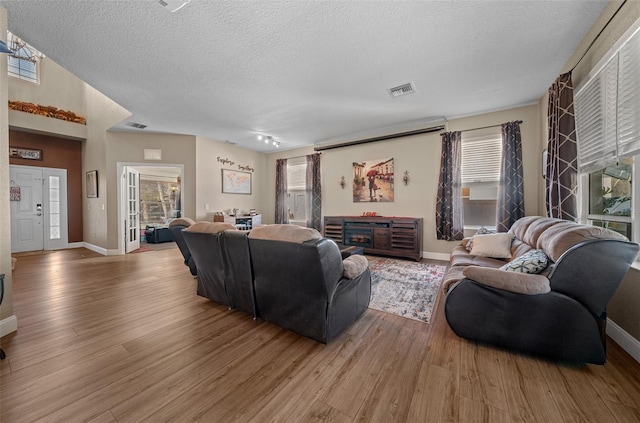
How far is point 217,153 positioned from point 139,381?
18.2ft

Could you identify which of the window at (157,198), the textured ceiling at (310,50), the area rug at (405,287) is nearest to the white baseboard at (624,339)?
the area rug at (405,287)

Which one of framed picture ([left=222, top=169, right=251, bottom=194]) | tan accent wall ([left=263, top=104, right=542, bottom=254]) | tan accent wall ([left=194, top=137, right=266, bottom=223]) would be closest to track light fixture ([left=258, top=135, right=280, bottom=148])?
tan accent wall ([left=263, top=104, right=542, bottom=254])

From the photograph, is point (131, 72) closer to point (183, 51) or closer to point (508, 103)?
point (183, 51)

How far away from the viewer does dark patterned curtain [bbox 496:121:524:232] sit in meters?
3.84

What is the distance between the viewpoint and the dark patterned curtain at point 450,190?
4.35m

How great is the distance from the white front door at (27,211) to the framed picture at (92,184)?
0.93 m

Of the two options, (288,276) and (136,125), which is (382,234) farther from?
(136,125)

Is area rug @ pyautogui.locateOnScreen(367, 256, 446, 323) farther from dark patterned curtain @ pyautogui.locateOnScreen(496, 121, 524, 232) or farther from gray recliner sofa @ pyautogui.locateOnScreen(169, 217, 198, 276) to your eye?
gray recliner sofa @ pyautogui.locateOnScreen(169, 217, 198, 276)

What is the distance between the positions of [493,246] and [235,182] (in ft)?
19.7

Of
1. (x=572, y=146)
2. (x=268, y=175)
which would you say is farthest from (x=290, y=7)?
(x=268, y=175)

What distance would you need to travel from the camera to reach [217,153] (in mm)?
6117

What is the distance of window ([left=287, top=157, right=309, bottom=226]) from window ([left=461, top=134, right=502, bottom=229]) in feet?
12.7

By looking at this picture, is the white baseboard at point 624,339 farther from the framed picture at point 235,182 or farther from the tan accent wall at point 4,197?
the framed picture at point 235,182

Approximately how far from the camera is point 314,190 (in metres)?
6.23
